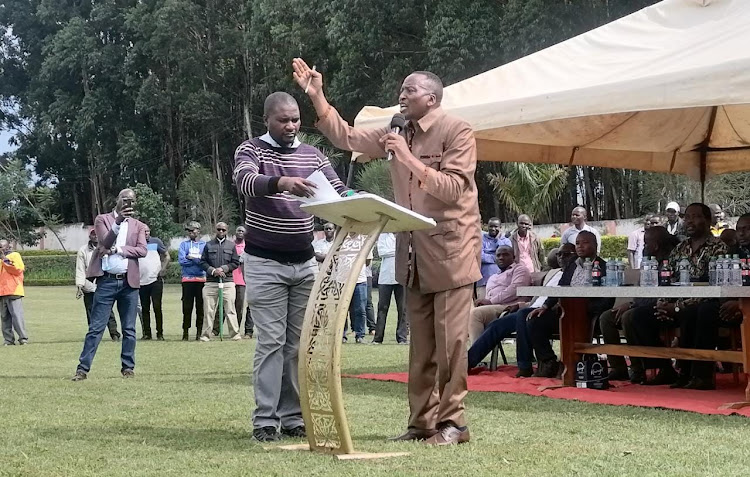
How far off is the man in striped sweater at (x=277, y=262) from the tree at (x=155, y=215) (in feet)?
155

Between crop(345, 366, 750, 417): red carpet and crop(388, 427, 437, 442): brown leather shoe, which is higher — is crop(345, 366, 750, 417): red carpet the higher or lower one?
the lower one

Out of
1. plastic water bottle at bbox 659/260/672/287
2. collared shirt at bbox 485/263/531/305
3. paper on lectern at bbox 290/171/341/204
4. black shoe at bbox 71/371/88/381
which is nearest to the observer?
paper on lectern at bbox 290/171/341/204

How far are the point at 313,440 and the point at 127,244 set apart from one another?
603 cm

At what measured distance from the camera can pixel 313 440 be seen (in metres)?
6.12

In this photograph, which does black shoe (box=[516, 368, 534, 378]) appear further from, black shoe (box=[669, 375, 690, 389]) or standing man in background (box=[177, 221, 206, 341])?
standing man in background (box=[177, 221, 206, 341])

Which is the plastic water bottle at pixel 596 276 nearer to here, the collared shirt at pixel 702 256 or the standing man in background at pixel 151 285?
the collared shirt at pixel 702 256

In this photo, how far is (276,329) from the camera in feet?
22.3

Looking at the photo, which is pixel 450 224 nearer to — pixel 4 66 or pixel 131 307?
pixel 131 307

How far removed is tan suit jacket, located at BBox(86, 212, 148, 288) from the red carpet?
8.39 feet

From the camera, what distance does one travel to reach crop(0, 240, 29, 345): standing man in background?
18.9 m

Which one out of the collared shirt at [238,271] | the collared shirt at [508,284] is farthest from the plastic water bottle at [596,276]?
the collared shirt at [238,271]

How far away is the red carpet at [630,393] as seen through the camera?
8.41 metres

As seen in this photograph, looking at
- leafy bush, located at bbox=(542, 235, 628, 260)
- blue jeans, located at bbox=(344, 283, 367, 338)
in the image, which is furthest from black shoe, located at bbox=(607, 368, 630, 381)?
leafy bush, located at bbox=(542, 235, 628, 260)

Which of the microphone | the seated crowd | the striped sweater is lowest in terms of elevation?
the seated crowd
